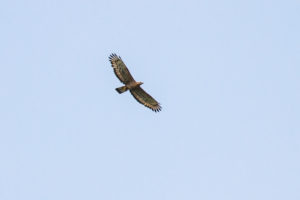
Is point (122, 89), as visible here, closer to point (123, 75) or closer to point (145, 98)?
point (123, 75)

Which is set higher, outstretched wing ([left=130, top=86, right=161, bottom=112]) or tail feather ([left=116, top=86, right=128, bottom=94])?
outstretched wing ([left=130, top=86, right=161, bottom=112])

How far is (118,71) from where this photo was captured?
69.4m

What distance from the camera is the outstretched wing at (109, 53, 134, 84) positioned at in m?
69.3

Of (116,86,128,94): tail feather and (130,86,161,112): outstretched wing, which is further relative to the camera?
(130,86,161,112): outstretched wing

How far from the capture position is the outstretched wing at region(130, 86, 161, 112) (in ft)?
231

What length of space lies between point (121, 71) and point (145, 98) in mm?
3065

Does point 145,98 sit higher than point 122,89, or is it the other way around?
point 145,98

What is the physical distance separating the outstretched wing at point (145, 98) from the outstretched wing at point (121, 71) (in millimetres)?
1007

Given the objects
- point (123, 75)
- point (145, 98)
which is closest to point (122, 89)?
point (123, 75)

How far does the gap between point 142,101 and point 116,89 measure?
309cm

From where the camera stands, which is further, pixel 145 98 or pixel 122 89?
pixel 145 98

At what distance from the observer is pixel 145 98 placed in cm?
7125

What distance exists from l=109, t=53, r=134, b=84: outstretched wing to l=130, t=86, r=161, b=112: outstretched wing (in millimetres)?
1007

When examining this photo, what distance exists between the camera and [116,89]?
69.0 m
